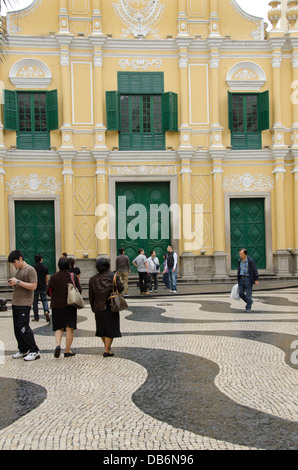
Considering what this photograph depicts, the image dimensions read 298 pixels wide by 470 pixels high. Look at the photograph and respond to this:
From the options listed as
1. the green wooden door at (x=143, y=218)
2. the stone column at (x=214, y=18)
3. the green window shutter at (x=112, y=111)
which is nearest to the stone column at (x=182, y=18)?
the stone column at (x=214, y=18)

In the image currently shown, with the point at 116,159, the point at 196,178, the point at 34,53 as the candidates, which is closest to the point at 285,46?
the point at 196,178

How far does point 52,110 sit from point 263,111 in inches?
353

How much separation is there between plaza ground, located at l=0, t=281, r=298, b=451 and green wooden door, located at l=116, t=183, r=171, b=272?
11926 millimetres

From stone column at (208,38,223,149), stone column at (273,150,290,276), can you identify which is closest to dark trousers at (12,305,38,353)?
stone column at (208,38,223,149)

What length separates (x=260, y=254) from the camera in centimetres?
2362

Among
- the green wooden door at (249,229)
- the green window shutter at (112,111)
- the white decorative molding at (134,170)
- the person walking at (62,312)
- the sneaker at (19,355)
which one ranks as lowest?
the sneaker at (19,355)

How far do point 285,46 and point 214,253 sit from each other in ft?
31.3

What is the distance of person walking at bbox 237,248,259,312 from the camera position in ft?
43.2

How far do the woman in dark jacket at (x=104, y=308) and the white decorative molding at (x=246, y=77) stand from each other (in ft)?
56.9

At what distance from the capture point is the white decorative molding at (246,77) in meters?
23.6

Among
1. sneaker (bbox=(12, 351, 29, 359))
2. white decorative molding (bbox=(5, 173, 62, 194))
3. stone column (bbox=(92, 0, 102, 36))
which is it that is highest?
stone column (bbox=(92, 0, 102, 36))

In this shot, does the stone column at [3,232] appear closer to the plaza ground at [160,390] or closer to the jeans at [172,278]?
the jeans at [172,278]

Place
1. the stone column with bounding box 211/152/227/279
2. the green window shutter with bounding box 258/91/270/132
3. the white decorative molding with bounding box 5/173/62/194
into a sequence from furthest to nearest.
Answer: the green window shutter with bounding box 258/91/270/132 < the stone column with bounding box 211/152/227/279 < the white decorative molding with bounding box 5/173/62/194

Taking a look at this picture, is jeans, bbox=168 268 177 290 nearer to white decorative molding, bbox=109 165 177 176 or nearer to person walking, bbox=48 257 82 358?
white decorative molding, bbox=109 165 177 176
